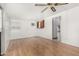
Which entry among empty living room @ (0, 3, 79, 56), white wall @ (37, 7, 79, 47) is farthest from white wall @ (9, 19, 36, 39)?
white wall @ (37, 7, 79, 47)

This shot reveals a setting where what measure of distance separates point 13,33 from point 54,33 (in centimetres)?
303

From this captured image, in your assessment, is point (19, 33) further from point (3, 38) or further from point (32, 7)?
point (3, 38)

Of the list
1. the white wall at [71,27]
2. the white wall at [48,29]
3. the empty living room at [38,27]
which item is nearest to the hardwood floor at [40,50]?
the empty living room at [38,27]

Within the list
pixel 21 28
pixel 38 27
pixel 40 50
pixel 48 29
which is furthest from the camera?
pixel 48 29

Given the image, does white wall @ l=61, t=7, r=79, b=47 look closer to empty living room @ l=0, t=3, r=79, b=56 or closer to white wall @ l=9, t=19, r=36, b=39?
empty living room @ l=0, t=3, r=79, b=56

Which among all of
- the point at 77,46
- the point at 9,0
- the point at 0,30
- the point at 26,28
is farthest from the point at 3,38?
the point at 77,46

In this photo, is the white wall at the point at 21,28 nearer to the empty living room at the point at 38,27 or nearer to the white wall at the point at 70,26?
the empty living room at the point at 38,27

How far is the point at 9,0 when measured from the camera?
256 centimetres

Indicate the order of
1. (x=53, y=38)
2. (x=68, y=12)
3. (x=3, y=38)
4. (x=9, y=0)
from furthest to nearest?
1. (x=53, y=38)
2. (x=68, y=12)
3. (x=3, y=38)
4. (x=9, y=0)

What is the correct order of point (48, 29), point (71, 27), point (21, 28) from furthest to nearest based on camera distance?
point (48, 29), point (21, 28), point (71, 27)

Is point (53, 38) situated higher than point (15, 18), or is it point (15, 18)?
point (15, 18)

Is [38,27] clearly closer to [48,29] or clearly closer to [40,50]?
[48,29]

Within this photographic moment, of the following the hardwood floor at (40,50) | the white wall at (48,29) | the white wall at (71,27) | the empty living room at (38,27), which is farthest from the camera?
the white wall at (48,29)

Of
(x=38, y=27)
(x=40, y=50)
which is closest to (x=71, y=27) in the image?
(x=38, y=27)
